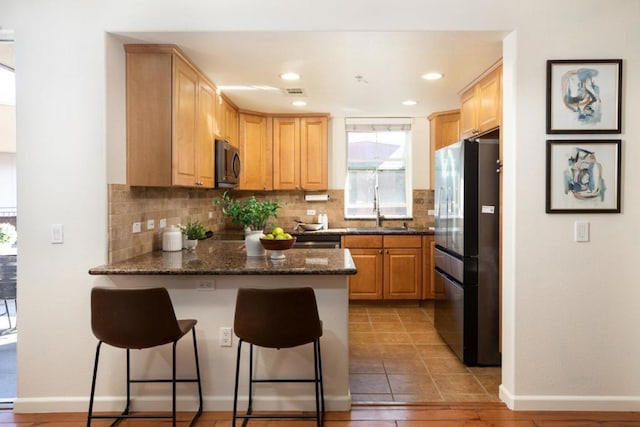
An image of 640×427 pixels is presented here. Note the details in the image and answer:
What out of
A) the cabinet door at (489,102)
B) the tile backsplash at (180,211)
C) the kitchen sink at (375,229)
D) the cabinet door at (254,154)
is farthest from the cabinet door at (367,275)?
the cabinet door at (489,102)

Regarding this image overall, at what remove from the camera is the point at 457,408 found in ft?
8.55

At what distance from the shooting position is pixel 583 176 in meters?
2.51

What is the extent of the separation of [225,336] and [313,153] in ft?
10.0

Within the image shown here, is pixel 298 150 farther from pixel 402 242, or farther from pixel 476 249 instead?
pixel 476 249

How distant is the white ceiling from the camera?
263cm

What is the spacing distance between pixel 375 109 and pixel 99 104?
320cm

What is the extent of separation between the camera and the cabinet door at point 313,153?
17.0ft

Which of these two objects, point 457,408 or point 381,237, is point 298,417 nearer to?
point 457,408

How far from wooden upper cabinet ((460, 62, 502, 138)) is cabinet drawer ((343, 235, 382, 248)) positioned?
1545mm

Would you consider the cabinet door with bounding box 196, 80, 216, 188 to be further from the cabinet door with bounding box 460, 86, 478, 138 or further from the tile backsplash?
the cabinet door with bounding box 460, 86, 478, 138

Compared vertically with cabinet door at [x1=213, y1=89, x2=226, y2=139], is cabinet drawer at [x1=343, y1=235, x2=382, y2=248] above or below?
below

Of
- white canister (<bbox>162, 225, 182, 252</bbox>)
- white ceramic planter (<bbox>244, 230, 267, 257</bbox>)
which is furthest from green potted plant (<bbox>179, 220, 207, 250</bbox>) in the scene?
white ceramic planter (<bbox>244, 230, 267, 257</bbox>)

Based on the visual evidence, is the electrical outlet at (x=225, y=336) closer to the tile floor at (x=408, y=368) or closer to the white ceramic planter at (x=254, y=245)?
the white ceramic planter at (x=254, y=245)

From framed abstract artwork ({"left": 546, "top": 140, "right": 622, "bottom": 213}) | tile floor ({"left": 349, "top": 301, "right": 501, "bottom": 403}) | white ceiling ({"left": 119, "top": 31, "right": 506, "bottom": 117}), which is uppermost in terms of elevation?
white ceiling ({"left": 119, "top": 31, "right": 506, "bottom": 117})
